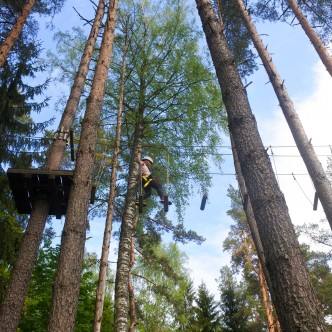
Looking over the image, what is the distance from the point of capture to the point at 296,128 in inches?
328

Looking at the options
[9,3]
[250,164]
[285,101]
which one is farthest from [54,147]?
[9,3]

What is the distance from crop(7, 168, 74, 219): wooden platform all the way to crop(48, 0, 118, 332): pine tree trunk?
1.90 ft

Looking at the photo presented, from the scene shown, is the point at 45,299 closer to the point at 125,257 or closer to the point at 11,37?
the point at 125,257

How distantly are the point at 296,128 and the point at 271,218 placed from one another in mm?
5922

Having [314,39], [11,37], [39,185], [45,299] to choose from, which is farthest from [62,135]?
[314,39]

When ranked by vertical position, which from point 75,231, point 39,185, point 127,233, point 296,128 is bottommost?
point 75,231

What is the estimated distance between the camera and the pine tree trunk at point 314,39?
932 cm

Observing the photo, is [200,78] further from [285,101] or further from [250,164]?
[250,164]

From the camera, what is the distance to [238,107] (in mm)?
3961

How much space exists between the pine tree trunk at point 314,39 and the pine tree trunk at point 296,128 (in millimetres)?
1346

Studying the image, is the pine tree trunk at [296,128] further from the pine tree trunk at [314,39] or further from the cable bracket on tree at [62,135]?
the cable bracket on tree at [62,135]

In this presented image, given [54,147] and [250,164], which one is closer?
[250,164]

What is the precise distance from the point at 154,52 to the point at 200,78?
1576 millimetres

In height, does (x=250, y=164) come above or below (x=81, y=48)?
below
